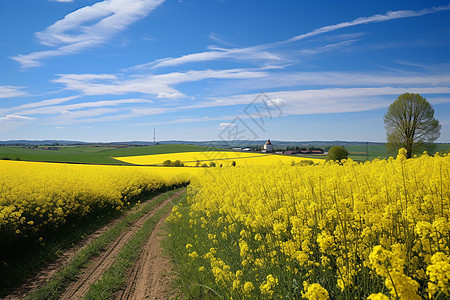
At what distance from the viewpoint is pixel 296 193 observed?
23.6 feet

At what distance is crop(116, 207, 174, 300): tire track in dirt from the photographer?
6297 mm

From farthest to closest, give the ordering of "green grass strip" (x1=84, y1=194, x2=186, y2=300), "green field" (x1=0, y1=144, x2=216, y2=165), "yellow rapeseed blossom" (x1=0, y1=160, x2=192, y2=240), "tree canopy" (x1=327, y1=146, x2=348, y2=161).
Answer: "green field" (x1=0, y1=144, x2=216, y2=165)
"tree canopy" (x1=327, y1=146, x2=348, y2=161)
"yellow rapeseed blossom" (x1=0, y1=160, x2=192, y2=240)
"green grass strip" (x1=84, y1=194, x2=186, y2=300)

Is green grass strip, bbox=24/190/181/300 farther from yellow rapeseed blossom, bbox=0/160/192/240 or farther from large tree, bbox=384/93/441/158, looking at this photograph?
large tree, bbox=384/93/441/158

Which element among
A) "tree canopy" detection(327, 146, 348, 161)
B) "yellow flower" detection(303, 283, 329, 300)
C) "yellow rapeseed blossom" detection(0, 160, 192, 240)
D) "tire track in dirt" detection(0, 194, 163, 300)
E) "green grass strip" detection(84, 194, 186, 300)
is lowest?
"tire track in dirt" detection(0, 194, 163, 300)

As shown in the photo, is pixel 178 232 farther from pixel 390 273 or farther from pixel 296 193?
pixel 390 273

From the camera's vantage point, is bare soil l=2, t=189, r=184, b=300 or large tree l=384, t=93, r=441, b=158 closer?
bare soil l=2, t=189, r=184, b=300

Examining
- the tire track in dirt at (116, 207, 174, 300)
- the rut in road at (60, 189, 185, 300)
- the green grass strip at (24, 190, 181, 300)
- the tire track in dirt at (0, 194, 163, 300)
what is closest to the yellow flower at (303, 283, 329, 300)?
the tire track in dirt at (116, 207, 174, 300)

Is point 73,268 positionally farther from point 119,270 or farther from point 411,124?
point 411,124

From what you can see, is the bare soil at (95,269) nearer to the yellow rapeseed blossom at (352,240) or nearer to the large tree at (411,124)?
the yellow rapeseed blossom at (352,240)

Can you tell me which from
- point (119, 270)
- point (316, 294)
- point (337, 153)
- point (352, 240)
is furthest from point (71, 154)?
point (316, 294)

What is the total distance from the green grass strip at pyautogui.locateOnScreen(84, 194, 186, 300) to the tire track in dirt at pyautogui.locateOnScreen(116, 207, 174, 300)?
0.19 metres

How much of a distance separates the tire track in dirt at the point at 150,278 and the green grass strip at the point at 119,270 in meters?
0.19

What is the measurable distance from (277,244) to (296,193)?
8.37 feet

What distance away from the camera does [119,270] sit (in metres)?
7.58
